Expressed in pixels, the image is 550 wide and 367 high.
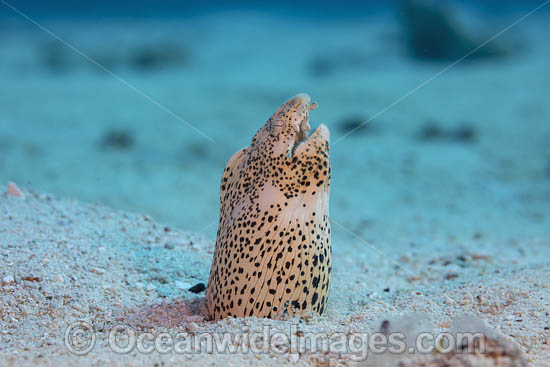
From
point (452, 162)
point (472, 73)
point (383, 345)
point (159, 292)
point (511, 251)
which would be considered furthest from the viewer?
point (472, 73)

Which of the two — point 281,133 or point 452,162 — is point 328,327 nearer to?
point 281,133

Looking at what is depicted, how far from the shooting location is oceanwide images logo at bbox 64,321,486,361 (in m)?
2.32

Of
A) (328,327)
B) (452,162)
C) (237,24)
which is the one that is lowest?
(328,327)

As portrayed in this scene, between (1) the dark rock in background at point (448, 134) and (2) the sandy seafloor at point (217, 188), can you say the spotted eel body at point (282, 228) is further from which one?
(1) the dark rock in background at point (448, 134)

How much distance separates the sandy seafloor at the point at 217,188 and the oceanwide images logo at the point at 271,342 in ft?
0.23

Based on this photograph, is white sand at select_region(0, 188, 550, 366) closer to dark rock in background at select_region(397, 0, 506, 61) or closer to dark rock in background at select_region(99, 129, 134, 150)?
dark rock in background at select_region(99, 129, 134, 150)

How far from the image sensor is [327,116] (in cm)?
1254

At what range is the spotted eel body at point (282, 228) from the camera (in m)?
2.64

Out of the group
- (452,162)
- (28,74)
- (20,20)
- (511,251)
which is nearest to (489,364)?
(511,251)

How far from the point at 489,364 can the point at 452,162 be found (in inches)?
319

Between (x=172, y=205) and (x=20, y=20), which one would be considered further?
(x=20, y=20)

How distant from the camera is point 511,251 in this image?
4969 millimetres

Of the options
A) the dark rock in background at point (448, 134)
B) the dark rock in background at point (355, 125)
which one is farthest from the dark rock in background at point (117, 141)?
the dark rock in background at point (448, 134)

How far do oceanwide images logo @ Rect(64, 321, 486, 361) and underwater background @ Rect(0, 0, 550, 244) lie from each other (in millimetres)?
2825
